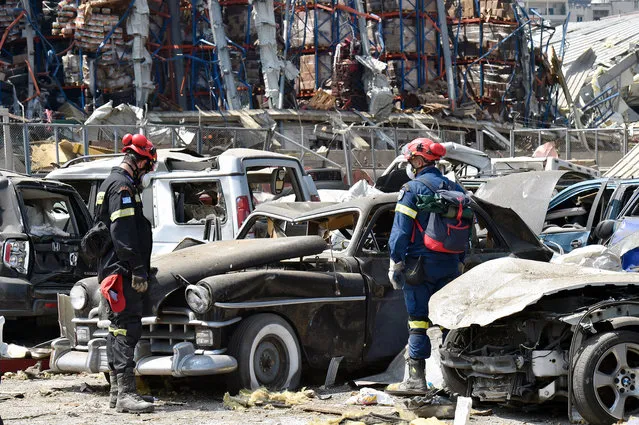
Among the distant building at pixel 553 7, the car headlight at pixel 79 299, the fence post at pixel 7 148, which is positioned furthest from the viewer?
the distant building at pixel 553 7

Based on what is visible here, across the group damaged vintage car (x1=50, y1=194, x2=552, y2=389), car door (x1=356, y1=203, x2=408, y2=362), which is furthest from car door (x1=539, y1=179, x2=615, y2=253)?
car door (x1=356, y1=203, x2=408, y2=362)

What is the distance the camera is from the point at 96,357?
8648 mm

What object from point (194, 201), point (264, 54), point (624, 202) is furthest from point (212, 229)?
point (264, 54)

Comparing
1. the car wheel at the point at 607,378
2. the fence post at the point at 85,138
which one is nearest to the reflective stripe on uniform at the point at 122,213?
the car wheel at the point at 607,378

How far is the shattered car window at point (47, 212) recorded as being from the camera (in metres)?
12.4

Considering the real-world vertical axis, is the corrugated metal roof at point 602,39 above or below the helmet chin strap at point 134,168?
above

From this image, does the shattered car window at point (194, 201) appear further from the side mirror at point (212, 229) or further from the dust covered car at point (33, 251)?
the dust covered car at point (33, 251)

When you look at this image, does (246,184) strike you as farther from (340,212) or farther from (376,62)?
(376,62)

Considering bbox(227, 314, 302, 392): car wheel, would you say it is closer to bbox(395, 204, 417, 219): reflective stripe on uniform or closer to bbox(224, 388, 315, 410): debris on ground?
bbox(224, 388, 315, 410): debris on ground

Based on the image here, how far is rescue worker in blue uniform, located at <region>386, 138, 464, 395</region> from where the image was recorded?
8.21m

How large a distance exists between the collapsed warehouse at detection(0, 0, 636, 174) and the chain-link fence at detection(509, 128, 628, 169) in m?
8.18

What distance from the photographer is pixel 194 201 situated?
13883 mm

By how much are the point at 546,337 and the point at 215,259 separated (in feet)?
9.11

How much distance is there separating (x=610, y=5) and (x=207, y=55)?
319 feet
